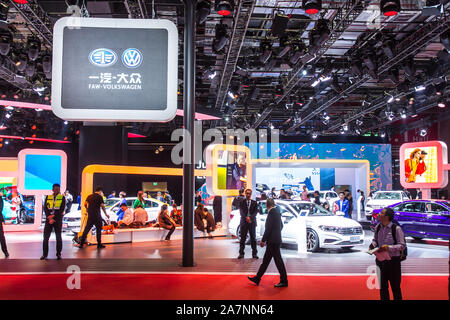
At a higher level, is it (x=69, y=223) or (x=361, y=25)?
(x=361, y=25)

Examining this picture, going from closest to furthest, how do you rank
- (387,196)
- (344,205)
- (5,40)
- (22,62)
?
(5,40) < (22,62) < (344,205) < (387,196)

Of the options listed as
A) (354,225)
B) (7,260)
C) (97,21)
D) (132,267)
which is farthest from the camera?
(354,225)

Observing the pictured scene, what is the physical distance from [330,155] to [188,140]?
2068 cm

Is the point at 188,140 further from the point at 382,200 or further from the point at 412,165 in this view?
the point at 382,200

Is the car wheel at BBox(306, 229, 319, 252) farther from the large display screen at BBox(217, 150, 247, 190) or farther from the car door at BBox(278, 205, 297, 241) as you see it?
the large display screen at BBox(217, 150, 247, 190)

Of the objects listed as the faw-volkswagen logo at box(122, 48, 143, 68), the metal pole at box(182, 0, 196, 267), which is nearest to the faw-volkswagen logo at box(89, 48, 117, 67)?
the faw-volkswagen logo at box(122, 48, 143, 68)

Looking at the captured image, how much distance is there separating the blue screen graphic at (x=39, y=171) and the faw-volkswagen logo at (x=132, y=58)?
1211cm

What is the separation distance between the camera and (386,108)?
69.3 ft

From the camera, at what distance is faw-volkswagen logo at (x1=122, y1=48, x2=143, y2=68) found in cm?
532

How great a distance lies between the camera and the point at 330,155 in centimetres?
2823

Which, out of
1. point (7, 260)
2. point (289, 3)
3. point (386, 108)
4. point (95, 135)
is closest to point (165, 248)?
point (7, 260)

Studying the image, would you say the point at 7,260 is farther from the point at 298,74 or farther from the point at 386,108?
the point at 386,108

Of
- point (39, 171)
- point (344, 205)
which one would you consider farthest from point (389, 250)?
point (39, 171)
